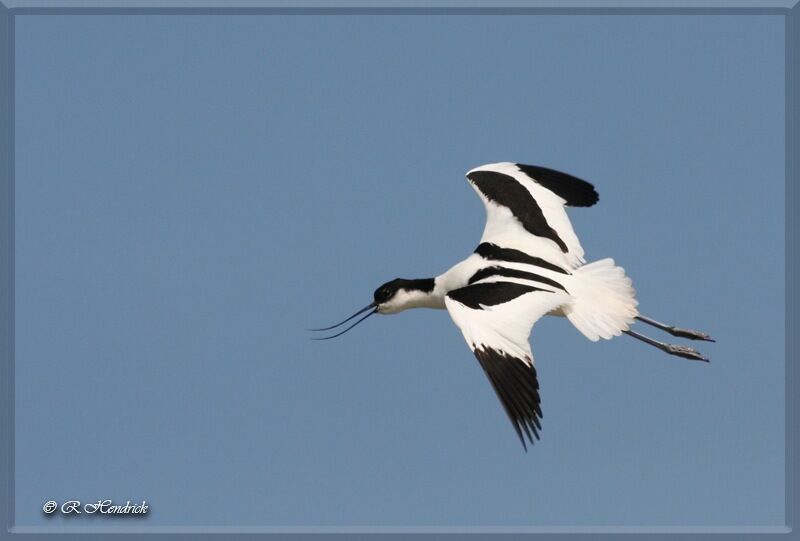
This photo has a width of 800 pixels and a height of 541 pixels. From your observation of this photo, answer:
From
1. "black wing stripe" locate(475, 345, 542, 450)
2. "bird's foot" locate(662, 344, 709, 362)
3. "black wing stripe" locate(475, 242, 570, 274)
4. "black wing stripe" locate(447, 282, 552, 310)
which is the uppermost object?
"black wing stripe" locate(475, 242, 570, 274)

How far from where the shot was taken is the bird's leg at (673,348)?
11484 mm

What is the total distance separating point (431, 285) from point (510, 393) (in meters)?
2.34

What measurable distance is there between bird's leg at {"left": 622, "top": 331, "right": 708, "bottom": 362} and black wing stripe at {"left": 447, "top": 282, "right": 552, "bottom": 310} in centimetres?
132

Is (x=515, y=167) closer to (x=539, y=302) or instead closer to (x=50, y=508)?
(x=539, y=302)

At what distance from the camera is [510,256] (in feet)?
36.4

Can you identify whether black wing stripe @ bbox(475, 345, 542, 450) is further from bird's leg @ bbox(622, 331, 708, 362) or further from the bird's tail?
bird's leg @ bbox(622, 331, 708, 362)

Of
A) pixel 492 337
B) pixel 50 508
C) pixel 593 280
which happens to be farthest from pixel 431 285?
pixel 50 508

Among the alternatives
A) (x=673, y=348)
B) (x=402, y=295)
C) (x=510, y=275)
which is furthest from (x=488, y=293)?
(x=673, y=348)

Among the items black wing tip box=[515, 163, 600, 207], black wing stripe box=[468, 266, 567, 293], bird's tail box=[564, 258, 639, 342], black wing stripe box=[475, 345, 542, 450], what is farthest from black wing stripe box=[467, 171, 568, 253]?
black wing stripe box=[475, 345, 542, 450]

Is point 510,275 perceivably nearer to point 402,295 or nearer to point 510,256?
point 510,256

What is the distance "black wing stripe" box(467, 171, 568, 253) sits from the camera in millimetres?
11453

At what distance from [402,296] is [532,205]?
1.09 meters

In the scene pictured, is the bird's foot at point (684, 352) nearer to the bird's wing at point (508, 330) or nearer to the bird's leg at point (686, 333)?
the bird's leg at point (686, 333)

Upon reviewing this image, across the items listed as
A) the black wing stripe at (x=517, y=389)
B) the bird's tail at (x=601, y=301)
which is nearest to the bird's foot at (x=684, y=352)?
the bird's tail at (x=601, y=301)
